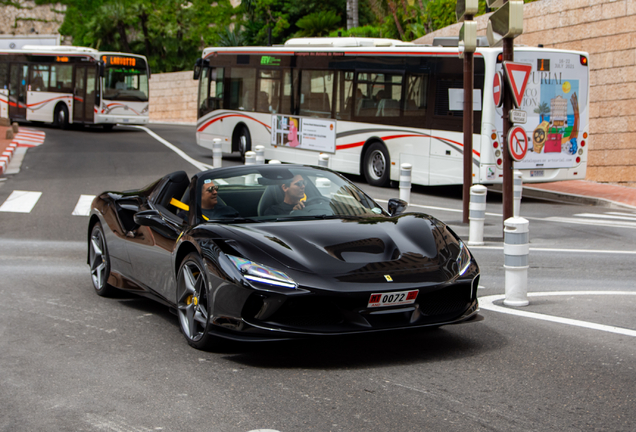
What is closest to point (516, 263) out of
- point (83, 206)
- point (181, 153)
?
point (83, 206)

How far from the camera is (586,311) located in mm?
6949

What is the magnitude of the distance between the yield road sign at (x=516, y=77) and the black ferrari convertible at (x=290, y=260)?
14.9ft

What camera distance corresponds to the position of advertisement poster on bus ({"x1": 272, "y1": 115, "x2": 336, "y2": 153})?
68.6ft

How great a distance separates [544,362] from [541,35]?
67.1 ft

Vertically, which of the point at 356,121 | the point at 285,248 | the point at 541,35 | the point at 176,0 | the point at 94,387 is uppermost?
the point at 176,0

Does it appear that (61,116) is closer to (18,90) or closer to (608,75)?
(18,90)

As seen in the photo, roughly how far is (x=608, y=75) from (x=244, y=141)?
10118 mm

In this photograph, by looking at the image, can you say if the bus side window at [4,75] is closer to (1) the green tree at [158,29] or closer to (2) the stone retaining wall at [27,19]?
(1) the green tree at [158,29]

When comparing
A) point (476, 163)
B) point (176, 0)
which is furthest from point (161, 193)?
point (176, 0)

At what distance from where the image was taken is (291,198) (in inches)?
252

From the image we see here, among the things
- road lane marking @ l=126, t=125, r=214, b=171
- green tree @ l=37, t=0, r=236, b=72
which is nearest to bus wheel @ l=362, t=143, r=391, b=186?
road lane marking @ l=126, t=125, r=214, b=171

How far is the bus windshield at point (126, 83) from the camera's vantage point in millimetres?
33562

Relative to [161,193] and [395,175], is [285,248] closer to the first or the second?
[161,193]

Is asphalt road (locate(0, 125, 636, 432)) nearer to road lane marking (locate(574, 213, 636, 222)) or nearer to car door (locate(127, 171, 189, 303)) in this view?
car door (locate(127, 171, 189, 303))
